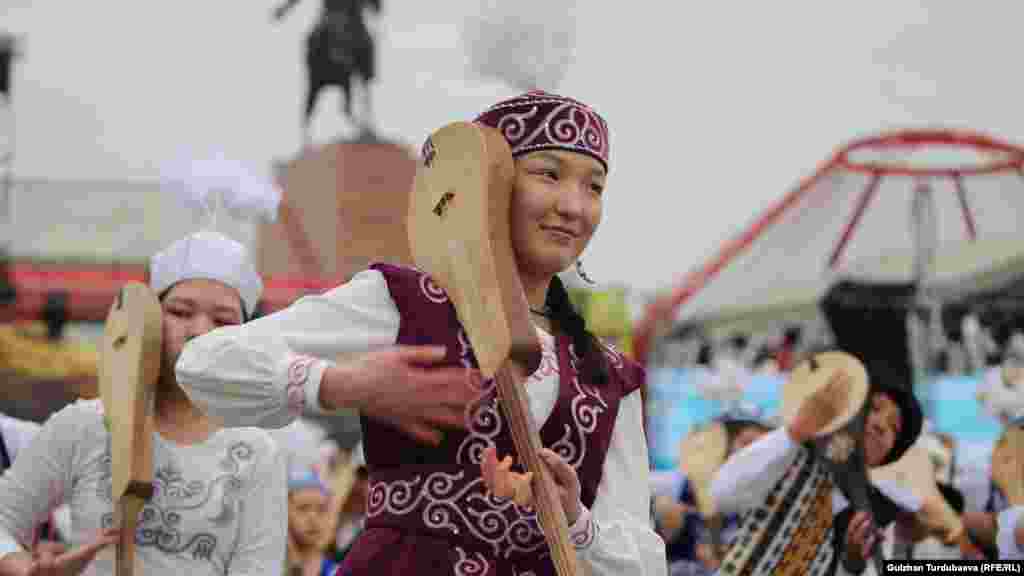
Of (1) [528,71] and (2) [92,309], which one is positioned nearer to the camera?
(1) [528,71]

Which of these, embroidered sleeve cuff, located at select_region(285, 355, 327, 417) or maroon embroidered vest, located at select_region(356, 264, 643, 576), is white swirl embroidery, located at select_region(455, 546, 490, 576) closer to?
maroon embroidered vest, located at select_region(356, 264, 643, 576)

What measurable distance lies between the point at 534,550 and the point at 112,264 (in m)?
18.8

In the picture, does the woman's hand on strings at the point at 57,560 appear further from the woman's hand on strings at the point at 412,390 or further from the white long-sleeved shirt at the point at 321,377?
the woman's hand on strings at the point at 412,390

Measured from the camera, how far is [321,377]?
2.29 metres

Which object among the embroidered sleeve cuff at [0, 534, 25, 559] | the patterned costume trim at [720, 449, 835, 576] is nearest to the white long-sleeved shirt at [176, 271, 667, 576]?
the embroidered sleeve cuff at [0, 534, 25, 559]

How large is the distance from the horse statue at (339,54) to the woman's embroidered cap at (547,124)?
58.5ft

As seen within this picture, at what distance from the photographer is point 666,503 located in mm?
7582

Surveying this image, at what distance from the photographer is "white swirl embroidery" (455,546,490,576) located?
8.26ft

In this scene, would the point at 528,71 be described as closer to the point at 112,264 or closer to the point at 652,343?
the point at 652,343

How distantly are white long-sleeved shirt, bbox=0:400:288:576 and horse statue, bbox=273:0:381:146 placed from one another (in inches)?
665

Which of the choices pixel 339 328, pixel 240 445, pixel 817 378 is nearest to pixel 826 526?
pixel 817 378

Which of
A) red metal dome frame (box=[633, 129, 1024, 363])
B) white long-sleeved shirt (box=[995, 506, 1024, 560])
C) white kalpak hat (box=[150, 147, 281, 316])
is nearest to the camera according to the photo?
white kalpak hat (box=[150, 147, 281, 316])

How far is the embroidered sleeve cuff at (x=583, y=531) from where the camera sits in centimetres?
252

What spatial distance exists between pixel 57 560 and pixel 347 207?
1602 centimetres
